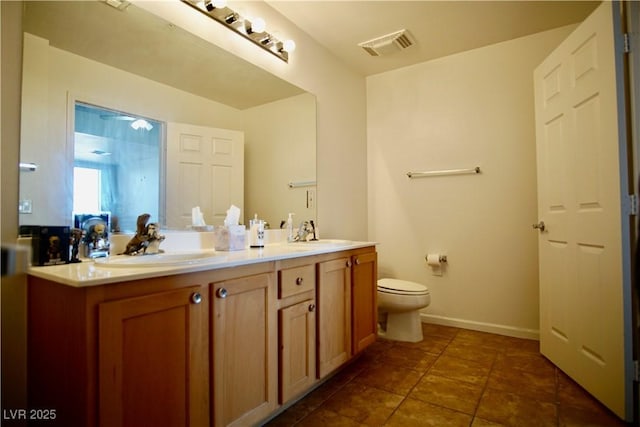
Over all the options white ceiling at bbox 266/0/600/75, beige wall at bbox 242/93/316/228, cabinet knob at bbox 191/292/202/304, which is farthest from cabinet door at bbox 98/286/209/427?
white ceiling at bbox 266/0/600/75

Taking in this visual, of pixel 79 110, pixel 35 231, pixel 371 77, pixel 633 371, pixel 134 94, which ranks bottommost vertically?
pixel 633 371

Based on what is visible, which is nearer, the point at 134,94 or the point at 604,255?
the point at 134,94

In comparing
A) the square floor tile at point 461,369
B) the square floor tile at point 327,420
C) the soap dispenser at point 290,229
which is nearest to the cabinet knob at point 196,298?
the square floor tile at point 327,420

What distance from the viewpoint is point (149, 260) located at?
4.16 feet

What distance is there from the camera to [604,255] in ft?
5.11

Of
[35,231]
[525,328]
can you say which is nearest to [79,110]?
[35,231]

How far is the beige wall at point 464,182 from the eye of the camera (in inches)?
98.0

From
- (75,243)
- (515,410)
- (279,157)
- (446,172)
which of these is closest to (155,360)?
(75,243)

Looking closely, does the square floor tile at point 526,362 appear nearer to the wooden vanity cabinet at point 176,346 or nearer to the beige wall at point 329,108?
the wooden vanity cabinet at point 176,346

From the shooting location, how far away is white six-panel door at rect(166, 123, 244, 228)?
1.58 meters

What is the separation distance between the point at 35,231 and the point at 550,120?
2671mm

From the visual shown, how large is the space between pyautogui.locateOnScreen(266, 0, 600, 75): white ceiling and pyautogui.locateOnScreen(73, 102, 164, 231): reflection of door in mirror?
1.30 meters

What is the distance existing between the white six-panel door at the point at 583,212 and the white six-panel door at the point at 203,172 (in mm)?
1893

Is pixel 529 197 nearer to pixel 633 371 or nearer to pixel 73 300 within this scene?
pixel 633 371
